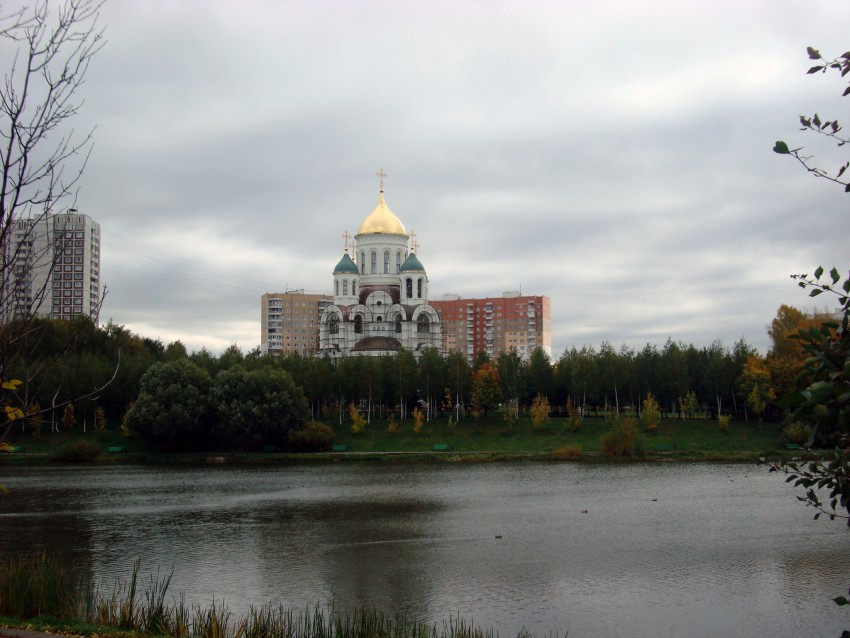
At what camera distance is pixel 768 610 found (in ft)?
63.3

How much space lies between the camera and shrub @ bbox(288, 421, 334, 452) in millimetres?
64188

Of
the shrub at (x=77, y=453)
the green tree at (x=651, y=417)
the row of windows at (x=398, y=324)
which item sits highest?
the row of windows at (x=398, y=324)

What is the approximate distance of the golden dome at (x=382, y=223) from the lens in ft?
346

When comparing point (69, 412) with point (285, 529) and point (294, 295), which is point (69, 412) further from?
point (294, 295)

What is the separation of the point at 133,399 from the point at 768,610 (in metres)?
65.8

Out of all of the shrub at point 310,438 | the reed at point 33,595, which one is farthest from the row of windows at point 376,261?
the reed at point 33,595

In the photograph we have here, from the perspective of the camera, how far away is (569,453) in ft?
196

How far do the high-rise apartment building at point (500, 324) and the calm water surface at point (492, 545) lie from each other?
114734 mm

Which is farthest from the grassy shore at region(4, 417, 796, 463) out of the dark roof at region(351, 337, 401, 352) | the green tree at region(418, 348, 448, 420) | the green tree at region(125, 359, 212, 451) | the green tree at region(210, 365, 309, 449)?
the dark roof at region(351, 337, 401, 352)

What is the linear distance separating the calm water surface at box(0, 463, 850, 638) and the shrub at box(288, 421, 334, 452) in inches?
648

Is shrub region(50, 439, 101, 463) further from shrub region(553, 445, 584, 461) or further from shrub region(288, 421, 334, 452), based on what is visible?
shrub region(553, 445, 584, 461)

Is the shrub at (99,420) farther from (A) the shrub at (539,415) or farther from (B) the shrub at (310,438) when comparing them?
(A) the shrub at (539,415)

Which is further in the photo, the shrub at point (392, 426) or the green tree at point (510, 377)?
the green tree at point (510, 377)

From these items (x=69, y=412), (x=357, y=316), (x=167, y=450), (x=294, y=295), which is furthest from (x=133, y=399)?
(x=294, y=295)
